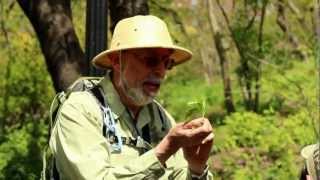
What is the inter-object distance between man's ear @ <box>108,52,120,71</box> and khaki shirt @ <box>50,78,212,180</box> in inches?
3.4

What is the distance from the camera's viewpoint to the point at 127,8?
5.18 metres

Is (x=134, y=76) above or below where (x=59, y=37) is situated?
above

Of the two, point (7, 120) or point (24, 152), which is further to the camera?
point (7, 120)

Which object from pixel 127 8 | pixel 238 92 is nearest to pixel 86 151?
pixel 127 8

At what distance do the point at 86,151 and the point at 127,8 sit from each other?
8.73ft

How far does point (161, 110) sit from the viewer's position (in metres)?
3.09

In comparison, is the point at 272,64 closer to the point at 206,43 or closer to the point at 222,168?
the point at 222,168

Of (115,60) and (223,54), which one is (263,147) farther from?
(223,54)

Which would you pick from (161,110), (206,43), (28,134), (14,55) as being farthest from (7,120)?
(206,43)

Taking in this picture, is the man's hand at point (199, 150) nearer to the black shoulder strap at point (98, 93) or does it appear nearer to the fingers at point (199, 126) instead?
the fingers at point (199, 126)

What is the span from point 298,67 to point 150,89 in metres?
10.7

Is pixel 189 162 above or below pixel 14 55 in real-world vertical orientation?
above

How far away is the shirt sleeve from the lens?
2605 mm

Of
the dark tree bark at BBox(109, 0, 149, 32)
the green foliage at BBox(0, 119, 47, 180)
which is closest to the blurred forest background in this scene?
the green foliage at BBox(0, 119, 47, 180)
